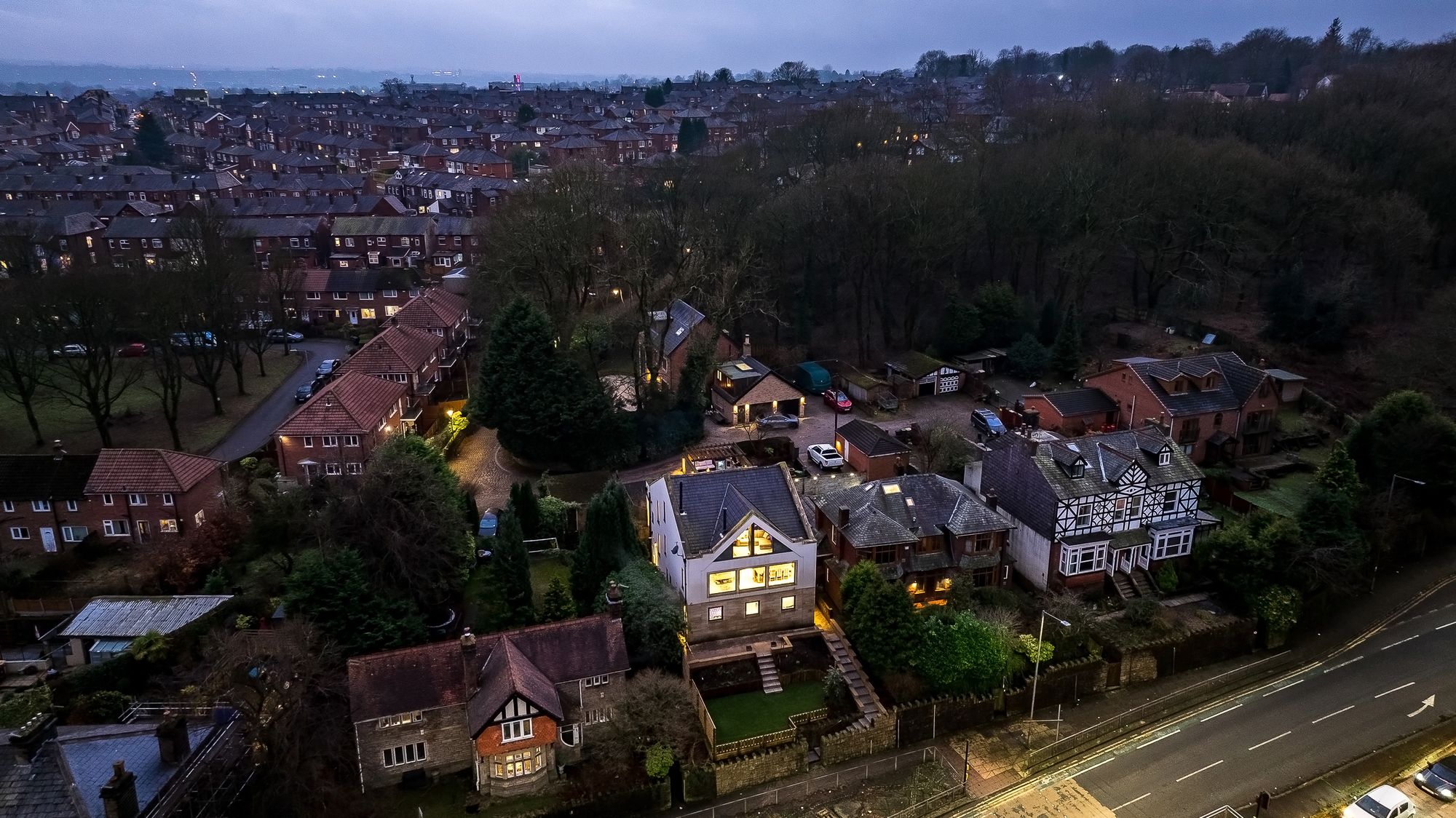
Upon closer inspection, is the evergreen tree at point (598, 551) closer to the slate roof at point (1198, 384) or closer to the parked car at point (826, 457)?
the parked car at point (826, 457)

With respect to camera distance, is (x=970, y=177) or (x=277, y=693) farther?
(x=970, y=177)

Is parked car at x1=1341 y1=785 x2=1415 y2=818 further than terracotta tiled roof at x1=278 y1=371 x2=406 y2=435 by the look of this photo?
No

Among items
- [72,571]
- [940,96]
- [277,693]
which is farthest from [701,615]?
[940,96]

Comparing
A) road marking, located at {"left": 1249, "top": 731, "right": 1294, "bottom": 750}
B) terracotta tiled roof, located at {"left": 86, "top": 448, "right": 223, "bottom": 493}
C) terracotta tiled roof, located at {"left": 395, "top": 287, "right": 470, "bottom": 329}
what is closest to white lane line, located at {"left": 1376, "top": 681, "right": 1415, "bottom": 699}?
road marking, located at {"left": 1249, "top": 731, "right": 1294, "bottom": 750}

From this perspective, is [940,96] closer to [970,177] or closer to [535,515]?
[970,177]

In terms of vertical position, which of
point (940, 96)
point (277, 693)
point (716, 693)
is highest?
point (940, 96)

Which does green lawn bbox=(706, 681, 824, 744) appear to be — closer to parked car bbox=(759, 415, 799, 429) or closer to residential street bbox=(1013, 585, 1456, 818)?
residential street bbox=(1013, 585, 1456, 818)

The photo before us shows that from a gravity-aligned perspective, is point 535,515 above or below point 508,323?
below
